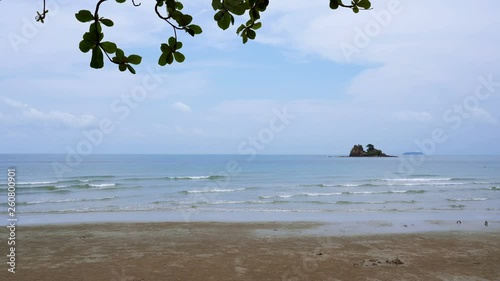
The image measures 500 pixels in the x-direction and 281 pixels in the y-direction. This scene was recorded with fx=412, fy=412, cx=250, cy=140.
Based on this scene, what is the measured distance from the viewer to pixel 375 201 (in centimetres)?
1964

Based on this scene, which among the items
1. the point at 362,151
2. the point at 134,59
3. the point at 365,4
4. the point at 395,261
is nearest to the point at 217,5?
the point at 134,59

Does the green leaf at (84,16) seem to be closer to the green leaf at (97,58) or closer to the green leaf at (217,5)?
the green leaf at (97,58)

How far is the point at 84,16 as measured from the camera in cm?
98

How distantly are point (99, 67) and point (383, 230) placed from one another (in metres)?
12.4

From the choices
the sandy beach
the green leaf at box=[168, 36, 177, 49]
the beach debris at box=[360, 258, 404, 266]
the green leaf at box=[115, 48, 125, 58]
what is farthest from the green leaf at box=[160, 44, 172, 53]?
the beach debris at box=[360, 258, 404, 266]

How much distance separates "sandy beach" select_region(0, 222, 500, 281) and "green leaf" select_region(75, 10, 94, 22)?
6.83 metres

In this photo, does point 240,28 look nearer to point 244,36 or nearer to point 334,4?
point 244,36

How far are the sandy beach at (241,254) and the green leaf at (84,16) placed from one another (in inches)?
269

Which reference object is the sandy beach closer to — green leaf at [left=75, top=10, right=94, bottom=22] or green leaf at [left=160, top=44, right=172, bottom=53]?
green leaf at [left=160, top=44, right=172, bottom=53]

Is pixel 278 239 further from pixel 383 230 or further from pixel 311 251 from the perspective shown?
pixel 383 230

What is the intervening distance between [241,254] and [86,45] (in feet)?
27.7

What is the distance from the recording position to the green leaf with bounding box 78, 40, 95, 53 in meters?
0.99

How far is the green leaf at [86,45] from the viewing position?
0.99 meters

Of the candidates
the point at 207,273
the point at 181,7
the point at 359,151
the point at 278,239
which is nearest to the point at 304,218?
the point at 278,239
